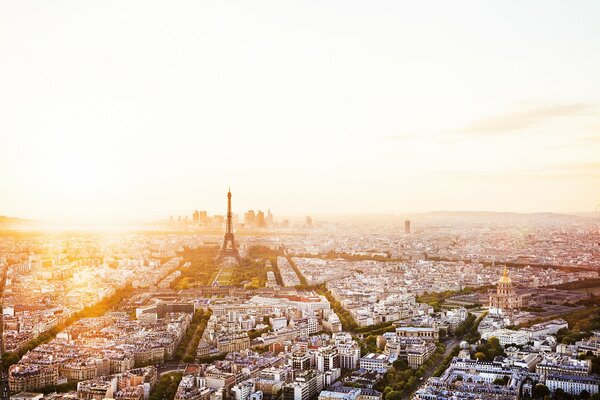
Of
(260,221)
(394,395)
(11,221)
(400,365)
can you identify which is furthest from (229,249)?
(394,395)

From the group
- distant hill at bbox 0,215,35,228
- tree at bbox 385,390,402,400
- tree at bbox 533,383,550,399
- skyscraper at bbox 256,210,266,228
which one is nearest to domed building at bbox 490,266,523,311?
tree at bbox 533,383,550,399

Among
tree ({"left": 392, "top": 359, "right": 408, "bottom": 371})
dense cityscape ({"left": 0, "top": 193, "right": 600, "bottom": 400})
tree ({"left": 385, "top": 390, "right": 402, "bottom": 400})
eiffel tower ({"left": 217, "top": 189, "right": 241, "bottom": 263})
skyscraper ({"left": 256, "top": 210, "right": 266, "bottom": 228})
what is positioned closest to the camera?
tree ({"left": 385, "top": 390, "right": 402, "bottom": 400})

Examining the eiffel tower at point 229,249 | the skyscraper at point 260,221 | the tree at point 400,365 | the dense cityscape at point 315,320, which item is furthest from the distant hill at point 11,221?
the skyscraper at point 260,221

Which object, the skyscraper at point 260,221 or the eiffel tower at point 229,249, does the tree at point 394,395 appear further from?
the skyscraper at point 260,221

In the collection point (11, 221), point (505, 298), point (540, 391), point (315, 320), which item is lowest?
point (540, 391)

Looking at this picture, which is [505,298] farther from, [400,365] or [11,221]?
[11,221]

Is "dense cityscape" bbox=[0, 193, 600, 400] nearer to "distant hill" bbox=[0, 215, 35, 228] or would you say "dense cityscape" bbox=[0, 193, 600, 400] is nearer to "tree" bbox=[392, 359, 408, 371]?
"tree" bbox=[392, 359, 408, 371]
